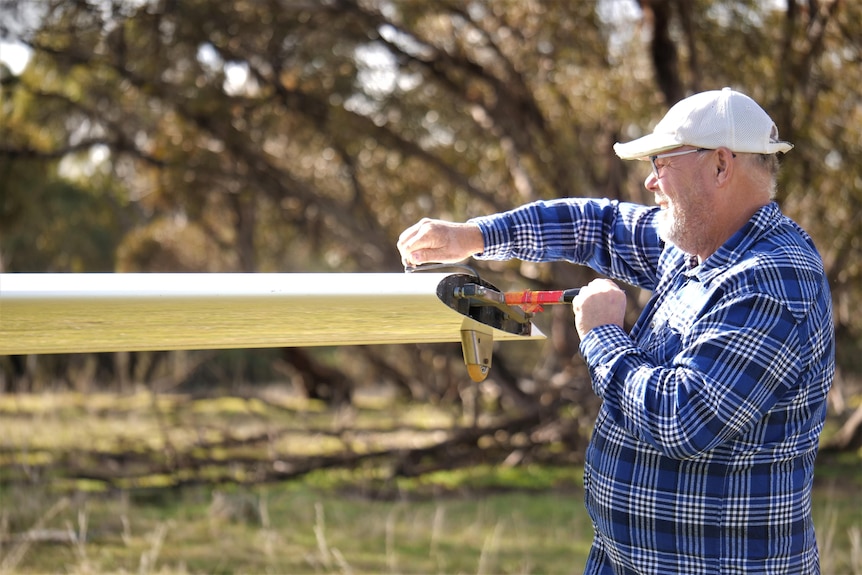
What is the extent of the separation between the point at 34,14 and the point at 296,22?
5.92ft

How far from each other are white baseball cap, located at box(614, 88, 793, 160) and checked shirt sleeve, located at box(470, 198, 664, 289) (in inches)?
23.3

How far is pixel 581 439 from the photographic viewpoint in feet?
24.7

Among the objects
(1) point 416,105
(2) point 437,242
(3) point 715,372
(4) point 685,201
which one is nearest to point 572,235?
(2) point 437,242

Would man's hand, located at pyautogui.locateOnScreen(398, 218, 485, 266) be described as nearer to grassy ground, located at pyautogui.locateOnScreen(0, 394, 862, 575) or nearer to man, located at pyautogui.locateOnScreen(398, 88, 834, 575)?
man, located at pyautogui.locateOnScreen(398, 88, 834, 575)

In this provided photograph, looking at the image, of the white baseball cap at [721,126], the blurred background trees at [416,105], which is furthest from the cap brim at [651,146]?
the blurred background trees at [416,105]

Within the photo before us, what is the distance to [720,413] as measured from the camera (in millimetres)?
1902

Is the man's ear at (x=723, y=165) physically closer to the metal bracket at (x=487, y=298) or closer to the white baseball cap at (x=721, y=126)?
the white baseball cap at (x=721, y=126)

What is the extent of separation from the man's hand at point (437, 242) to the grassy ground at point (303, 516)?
1935 mm

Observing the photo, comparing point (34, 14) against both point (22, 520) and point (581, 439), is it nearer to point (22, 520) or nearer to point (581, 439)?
point (22, 520)

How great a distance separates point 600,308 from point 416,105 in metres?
6.08

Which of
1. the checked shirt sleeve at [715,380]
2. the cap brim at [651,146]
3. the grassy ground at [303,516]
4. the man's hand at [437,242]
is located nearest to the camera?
the checked shirt sleeve at [715,380]

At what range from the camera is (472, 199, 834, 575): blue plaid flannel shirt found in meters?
1.93

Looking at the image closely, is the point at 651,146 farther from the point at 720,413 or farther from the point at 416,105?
→ the point at 416,105

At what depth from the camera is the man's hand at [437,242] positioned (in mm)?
2574
